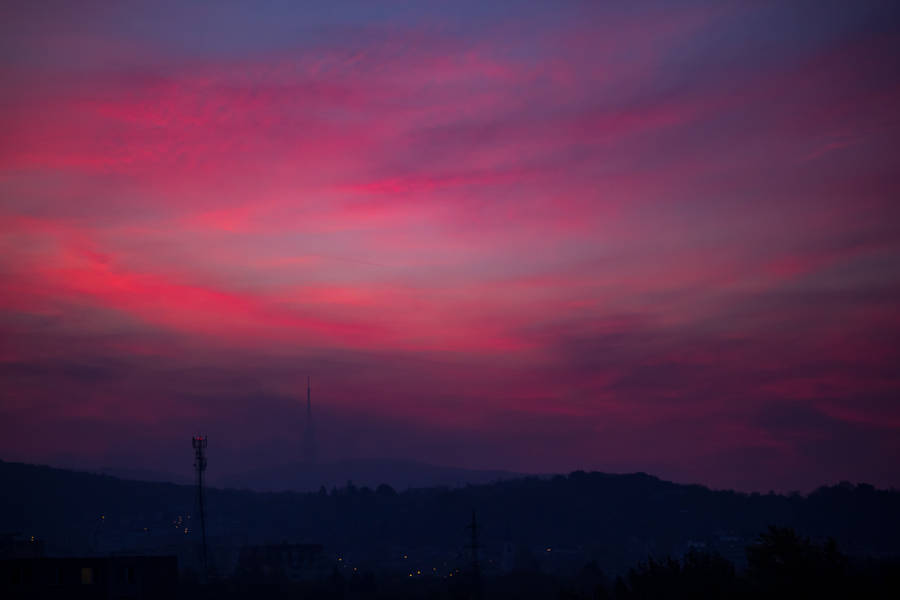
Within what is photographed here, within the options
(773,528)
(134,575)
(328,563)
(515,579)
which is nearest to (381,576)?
(328,563)

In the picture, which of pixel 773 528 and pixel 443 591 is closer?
pixel 773 528

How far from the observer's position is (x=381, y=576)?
157500mm

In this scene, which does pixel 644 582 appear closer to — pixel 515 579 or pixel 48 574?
pixel 48 574

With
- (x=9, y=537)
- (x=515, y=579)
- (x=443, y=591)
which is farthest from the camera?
(x=515, y=579)

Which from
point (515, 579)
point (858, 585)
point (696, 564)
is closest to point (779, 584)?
point (858, 585)

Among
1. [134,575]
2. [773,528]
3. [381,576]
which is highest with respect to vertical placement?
[773,528]

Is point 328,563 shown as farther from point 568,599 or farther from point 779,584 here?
point 779,584

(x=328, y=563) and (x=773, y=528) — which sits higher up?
(x=773, y=528)

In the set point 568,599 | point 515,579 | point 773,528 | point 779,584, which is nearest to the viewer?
point 779,584

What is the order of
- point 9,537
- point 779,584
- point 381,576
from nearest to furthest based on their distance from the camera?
1. point 779,584
2. point 9,537
3. point 381,576

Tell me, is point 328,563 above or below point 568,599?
below

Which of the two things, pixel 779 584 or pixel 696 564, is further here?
pixel 696 564

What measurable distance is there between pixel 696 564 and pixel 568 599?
8489mm

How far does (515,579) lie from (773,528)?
102587mm
